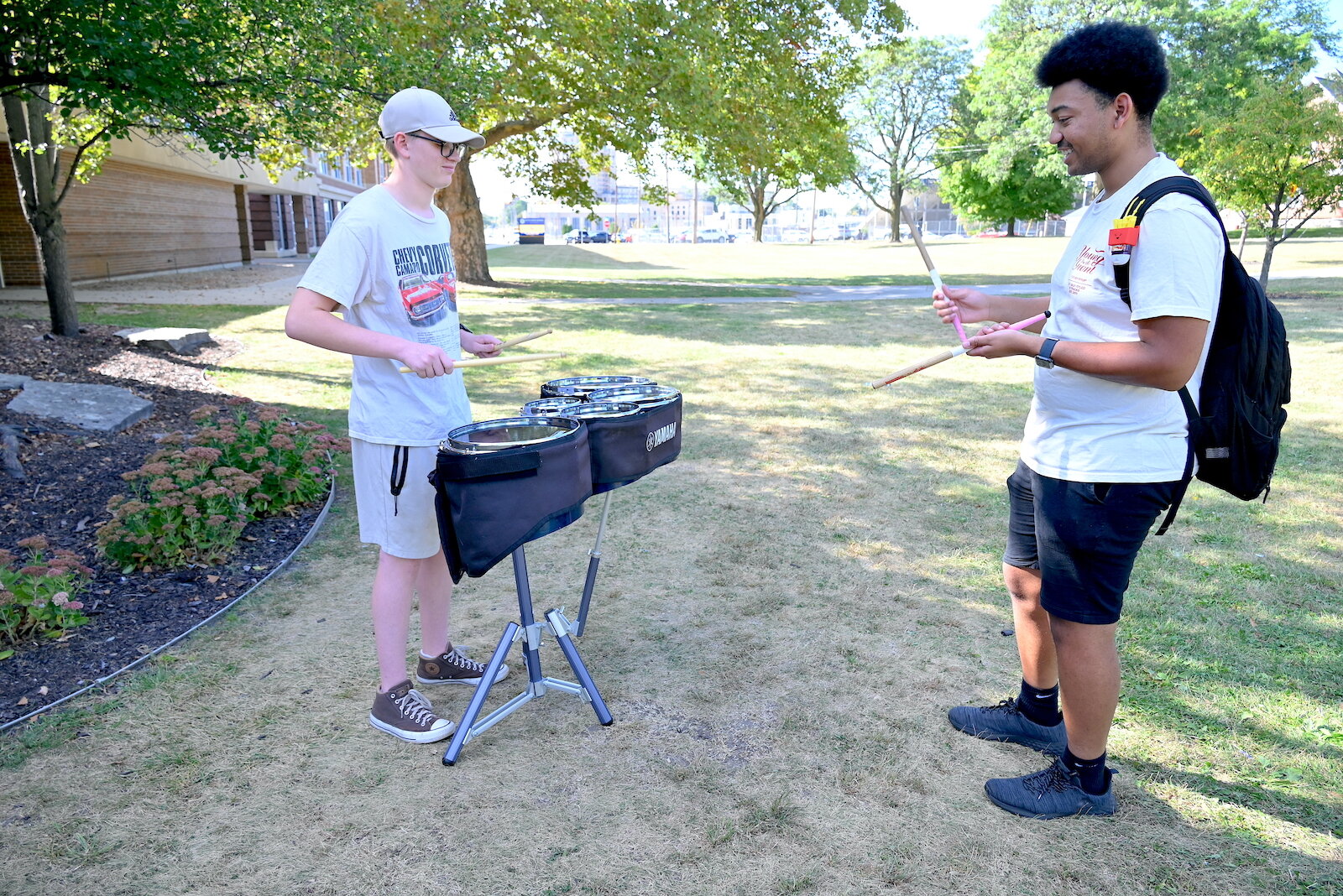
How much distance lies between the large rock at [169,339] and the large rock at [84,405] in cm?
398

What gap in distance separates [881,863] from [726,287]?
22.2m

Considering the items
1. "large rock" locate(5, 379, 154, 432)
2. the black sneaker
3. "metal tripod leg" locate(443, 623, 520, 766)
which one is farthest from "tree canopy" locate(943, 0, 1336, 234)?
"metal tripod leg" locate(443, 623, 520, 766)

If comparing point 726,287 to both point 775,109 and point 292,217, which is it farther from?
point 292,217

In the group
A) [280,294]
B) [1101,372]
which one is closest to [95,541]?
[1101,372]

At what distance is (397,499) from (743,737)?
4.63ft

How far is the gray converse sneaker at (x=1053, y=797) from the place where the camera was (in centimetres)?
275

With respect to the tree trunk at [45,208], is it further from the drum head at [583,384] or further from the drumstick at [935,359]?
the drumstick at [935,359]

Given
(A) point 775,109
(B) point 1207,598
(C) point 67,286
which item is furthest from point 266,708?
(A) point 775,109

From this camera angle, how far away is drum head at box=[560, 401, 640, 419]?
314 cm

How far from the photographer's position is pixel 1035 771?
2.93m

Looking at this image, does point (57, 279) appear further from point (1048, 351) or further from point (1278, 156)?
point (1278, 156)

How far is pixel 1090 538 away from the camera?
8.00ft

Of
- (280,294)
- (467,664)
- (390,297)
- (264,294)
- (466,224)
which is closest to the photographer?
(390,297)

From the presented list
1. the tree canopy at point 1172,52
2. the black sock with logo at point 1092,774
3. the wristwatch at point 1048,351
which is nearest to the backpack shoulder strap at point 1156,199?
the wristwatch at point 1048,351
